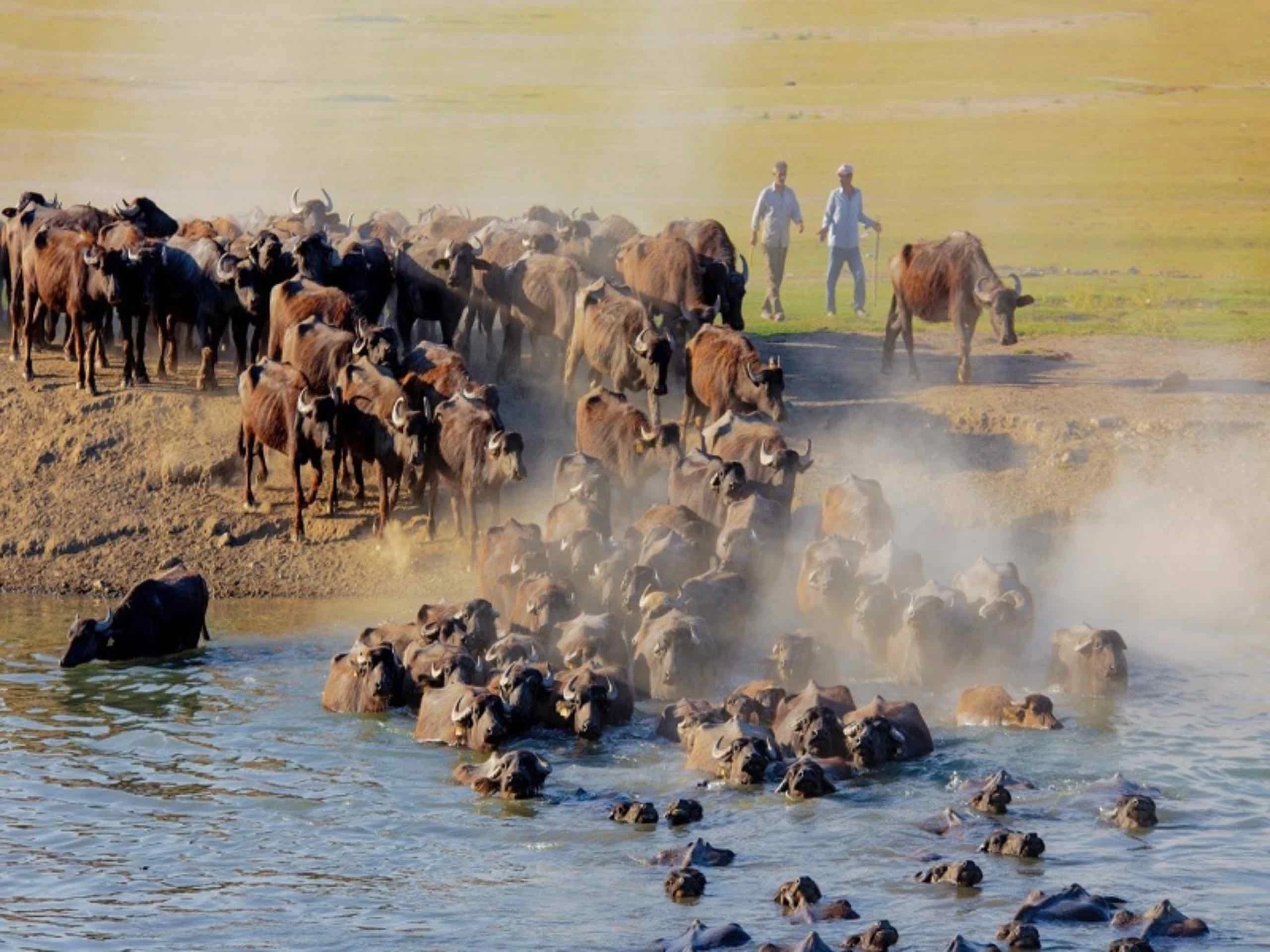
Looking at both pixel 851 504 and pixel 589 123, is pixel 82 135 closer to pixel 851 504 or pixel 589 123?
pixel 589 123

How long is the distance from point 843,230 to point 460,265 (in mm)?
6675

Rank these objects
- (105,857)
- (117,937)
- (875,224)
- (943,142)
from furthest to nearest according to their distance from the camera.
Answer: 1. (943,142)
2. (875,224)
3. (105,857)
4. (117,937)

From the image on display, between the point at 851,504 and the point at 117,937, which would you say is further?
the point at 851,504

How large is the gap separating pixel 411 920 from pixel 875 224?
1877cm

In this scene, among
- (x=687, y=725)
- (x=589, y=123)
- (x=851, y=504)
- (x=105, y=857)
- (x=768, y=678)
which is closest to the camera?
(x=105, y=857)

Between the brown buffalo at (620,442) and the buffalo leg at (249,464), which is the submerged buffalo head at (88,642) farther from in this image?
the brown buffalo at (620,442)

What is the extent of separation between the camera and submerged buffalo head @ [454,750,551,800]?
14.0 metres

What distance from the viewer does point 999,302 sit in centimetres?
2386

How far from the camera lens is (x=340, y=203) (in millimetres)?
48656

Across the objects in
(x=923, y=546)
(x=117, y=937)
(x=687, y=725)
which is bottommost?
(x=117, y=937)

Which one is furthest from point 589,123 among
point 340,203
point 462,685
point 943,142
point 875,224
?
point 462,685

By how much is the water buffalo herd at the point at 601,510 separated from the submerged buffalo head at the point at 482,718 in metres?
0.03

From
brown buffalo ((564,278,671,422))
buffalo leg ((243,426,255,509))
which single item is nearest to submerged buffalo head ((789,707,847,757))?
brown buffalo ((564,278,671,422))

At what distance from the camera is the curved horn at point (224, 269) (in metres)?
22.6
